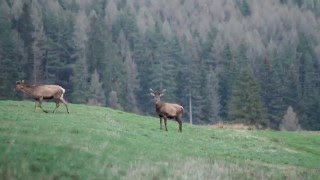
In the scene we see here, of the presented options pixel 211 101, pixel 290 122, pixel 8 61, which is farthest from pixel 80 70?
pixel 290 122

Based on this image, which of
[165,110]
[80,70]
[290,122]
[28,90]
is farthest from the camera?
[80,70]

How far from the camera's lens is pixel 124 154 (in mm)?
18844

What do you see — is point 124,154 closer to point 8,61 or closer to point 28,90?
point 28,90

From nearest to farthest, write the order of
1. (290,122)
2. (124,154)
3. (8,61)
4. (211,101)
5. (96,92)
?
(124,154), (8,61), (290,122), (96,92), (211,101)

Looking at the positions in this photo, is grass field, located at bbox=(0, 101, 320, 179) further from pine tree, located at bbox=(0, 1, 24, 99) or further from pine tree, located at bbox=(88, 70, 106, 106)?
pine tree, located at bbox=(88, 70, 106, 106)

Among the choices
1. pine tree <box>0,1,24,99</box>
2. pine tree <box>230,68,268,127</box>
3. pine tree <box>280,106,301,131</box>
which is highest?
pine tree <box>0,1,24,99</box>

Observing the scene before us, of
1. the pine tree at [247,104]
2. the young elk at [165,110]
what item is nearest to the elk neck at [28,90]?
the young elk at [165,110]

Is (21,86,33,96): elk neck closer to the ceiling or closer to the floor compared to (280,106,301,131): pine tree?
closer to the ceiling

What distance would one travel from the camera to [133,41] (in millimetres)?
131250

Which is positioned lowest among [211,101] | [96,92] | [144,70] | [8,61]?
[211,101]

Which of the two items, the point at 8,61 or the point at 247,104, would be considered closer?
the point at 247,104

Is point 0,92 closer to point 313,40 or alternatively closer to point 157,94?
point 157,94

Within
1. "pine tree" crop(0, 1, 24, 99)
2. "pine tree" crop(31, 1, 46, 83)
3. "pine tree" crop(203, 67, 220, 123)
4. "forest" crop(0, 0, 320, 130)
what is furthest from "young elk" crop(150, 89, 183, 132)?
"pine tree" crop(203, 67, 220, 123)

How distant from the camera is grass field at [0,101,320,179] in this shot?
15508 mm
